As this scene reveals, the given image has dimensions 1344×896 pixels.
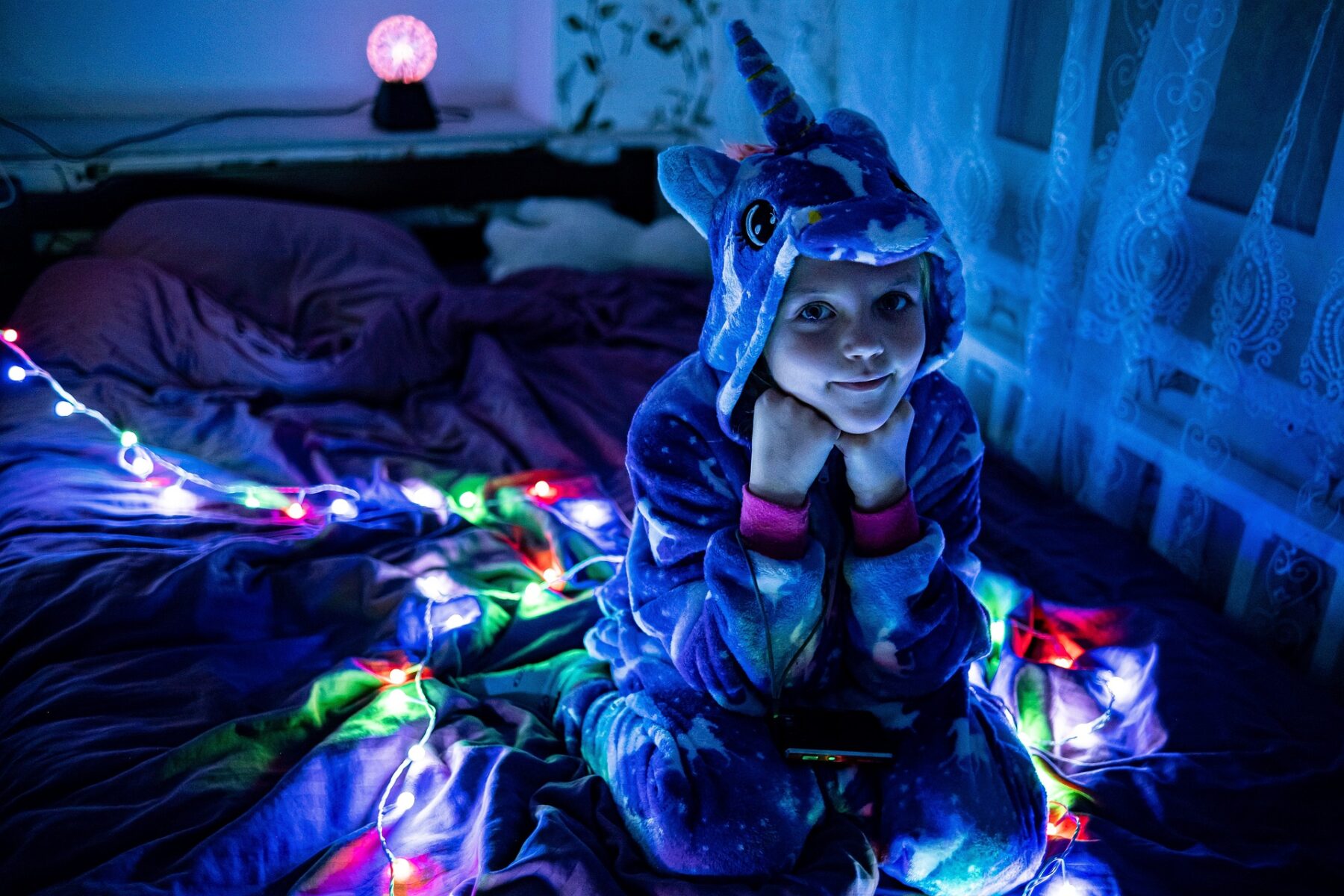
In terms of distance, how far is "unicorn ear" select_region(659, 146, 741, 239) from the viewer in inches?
36.8

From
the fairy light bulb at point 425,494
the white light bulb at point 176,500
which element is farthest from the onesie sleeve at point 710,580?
the white light bulb at point 176,500

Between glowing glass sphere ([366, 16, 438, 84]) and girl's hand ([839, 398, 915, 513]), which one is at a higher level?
glowing glass sphere ([366, 16, 438, 84])

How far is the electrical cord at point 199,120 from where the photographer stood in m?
2.24

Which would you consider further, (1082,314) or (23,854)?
(1082,314)

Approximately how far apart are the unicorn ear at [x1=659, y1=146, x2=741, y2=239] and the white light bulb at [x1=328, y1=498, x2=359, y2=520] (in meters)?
0.77

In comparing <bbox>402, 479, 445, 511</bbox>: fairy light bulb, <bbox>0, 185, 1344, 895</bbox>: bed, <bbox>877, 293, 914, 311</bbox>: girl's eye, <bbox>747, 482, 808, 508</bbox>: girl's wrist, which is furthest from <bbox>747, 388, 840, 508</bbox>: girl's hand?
<bbox>402, 479, 445, 511</bbox>: fairy light bulb

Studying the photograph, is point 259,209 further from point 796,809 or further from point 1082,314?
point 796,809

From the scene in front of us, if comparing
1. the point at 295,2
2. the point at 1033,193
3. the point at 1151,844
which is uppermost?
the point at 295,2

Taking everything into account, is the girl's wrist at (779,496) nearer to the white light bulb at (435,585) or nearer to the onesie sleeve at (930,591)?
the onesie sleeve at (930,591)

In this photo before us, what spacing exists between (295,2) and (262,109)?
27 cm

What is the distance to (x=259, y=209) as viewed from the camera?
2.19 metres

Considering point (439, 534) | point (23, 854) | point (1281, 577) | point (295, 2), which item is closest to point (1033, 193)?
point (1281, 577)

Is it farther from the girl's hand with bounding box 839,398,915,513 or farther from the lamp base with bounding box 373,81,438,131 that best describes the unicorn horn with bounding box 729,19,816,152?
the lamp base with bounding box 373,81,438,131

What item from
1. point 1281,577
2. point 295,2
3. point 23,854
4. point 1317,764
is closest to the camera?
point 23,854
